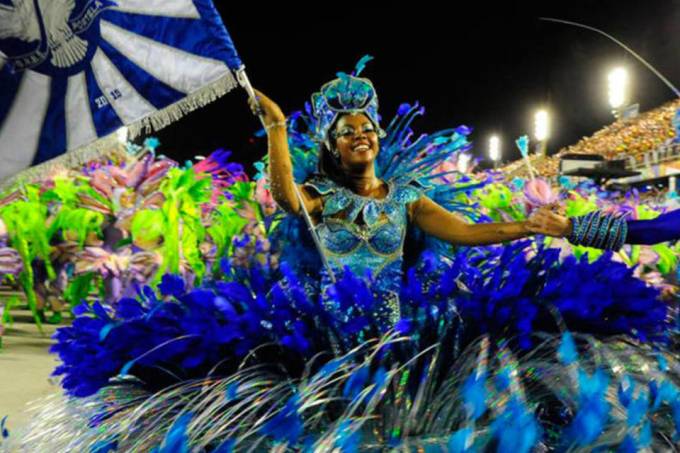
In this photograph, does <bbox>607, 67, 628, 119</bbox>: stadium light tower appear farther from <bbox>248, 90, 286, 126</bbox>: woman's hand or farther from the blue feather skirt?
<bbox>248, 90, 286, 126</bbox>: woman's hand

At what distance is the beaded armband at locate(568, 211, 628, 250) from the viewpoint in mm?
2018

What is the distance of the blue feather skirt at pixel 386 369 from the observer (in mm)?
1339

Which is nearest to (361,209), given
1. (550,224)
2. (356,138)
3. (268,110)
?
(356,138)

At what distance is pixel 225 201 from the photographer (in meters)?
5.39

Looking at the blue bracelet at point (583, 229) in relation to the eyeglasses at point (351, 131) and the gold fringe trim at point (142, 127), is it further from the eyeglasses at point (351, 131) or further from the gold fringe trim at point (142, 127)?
the gold fringe trim at point (142, 127)

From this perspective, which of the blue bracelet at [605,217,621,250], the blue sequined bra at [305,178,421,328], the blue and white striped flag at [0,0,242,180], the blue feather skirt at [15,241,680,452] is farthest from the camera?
the blue sequined bra at [305,178,421,328]

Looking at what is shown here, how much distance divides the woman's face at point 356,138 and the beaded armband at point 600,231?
2.38 ft

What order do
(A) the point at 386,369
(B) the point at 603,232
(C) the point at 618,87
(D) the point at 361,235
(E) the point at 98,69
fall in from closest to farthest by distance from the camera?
(A) the point at 386,369
(E) the point at 98,69
(B) the point at 603,232
(D) the point at 361,235
(C) the point at 618,87

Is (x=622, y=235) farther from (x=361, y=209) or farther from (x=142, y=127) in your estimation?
(x=142, y=127)

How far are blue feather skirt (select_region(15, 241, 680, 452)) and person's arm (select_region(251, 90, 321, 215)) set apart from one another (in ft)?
0.92

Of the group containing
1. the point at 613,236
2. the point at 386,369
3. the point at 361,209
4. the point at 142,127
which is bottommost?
the point at 386,369

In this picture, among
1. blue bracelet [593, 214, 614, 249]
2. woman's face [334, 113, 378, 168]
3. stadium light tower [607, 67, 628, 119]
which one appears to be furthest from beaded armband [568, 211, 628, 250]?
stadium light tower [607, 67, 628, 119]

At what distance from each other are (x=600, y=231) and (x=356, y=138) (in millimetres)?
860

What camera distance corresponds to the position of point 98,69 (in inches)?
75.8
